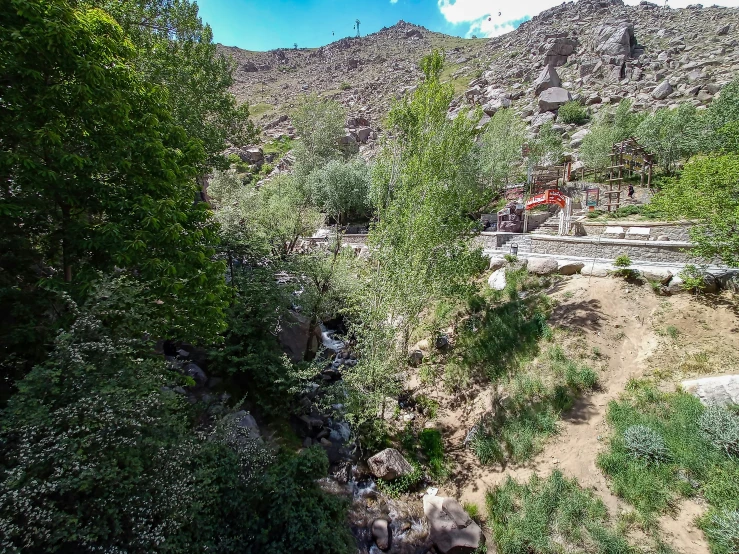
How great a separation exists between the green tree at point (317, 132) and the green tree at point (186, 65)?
2158cm

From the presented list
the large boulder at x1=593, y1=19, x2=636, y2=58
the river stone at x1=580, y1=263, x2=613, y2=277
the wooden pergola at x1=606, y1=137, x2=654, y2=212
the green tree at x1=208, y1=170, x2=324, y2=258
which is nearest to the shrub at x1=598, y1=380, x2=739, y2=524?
the river stone at x1=580, y1=263, x2=613, y2=277

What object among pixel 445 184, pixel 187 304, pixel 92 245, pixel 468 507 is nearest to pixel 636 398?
pixel 468 507

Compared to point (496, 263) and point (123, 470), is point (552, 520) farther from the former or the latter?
point (496, 263)

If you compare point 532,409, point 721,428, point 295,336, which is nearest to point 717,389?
point 721,428

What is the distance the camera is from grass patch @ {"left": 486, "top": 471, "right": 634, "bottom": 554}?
7.79 metres

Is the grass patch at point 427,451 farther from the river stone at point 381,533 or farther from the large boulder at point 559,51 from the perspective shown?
the large boulder at point 559,51

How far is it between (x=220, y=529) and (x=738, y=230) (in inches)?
623

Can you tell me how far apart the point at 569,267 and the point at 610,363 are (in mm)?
4792

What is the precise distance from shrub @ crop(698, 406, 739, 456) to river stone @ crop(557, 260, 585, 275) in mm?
6888

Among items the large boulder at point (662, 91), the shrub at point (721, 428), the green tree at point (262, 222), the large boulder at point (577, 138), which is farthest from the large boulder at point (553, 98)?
the shrub at point (721, 428)

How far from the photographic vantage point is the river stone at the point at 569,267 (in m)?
14.5

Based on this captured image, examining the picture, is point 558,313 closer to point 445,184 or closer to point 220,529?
point 445,184

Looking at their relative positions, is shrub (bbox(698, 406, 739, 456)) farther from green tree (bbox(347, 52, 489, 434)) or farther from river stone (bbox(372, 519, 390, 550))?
river stone (bbox(372, 519, 390, 550))

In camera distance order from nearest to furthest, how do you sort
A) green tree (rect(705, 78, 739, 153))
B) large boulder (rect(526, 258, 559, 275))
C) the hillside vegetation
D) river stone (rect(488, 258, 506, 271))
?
the hillside vegetation
large boulder (rect(526, 258, 559, 275))
river stone (rect(488, 258, 506, 271))
green tree (rect(705, 78, 739, 153))
